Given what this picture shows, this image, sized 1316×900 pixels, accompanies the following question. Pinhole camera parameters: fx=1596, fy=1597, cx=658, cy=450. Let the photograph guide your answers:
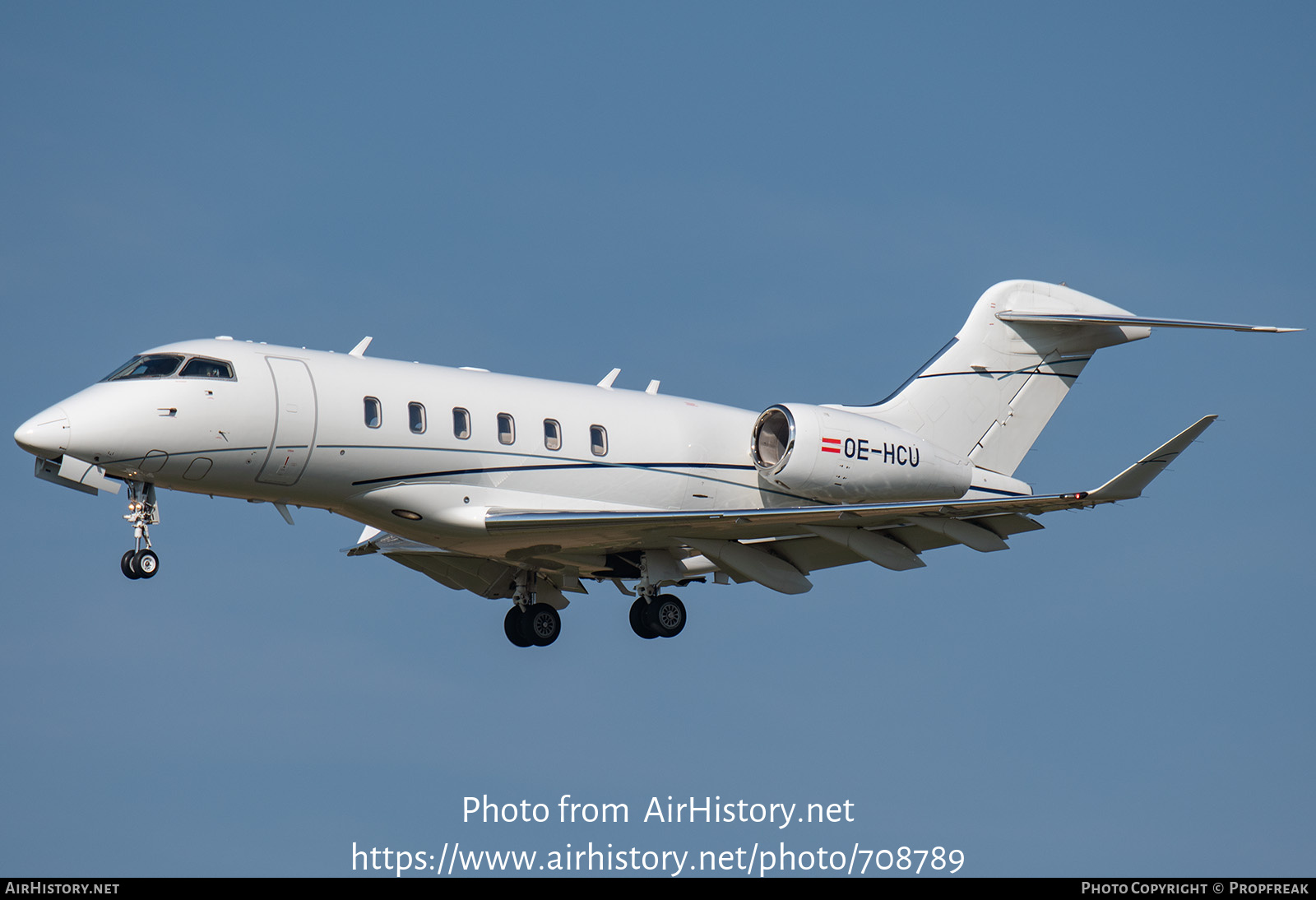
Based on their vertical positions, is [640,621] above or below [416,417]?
below

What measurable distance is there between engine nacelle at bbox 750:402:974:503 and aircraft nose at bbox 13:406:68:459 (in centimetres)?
932

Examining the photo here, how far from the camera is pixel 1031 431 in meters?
24.6

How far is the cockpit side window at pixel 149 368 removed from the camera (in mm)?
18828

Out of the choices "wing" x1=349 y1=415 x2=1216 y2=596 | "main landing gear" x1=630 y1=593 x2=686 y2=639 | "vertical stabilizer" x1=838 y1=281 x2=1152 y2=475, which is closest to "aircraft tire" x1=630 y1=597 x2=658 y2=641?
"main landing gear" x1=630 y1=593 x2=686 y2=639

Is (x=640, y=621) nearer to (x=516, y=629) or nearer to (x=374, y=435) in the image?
(x=516, y=629)

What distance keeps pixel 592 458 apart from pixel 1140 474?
277 inches

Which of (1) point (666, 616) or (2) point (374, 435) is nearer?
(2) point (374, 435)

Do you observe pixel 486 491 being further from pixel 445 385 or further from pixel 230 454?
pixel 230 454

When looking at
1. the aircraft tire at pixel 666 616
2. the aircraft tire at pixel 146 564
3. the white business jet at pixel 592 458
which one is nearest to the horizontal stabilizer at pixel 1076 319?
the white business jet at pixel 592 458

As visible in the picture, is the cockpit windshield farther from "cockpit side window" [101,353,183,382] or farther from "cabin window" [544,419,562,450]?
"cabin window" [544,419,562,450]

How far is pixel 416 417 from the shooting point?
19.9 meters

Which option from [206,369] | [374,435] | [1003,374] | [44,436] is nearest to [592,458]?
[374,435]

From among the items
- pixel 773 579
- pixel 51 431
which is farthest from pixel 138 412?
pixel 773 579

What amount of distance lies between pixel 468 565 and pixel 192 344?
593 centimetres
